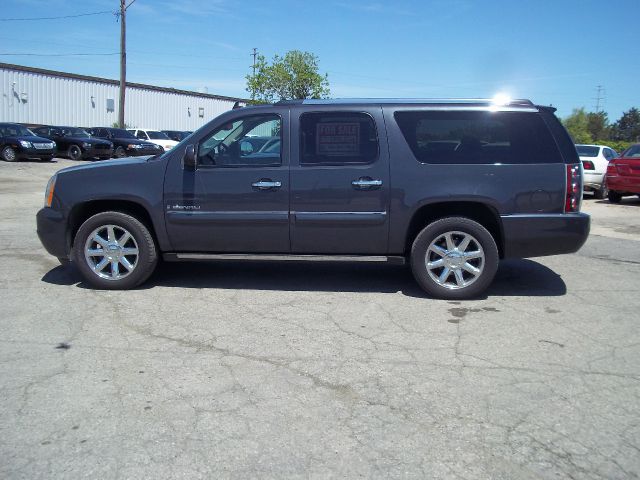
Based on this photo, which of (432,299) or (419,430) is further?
(432,299)

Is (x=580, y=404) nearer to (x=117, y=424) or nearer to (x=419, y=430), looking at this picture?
(x=419, y=430)

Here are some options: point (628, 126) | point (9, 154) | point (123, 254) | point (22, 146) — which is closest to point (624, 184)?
point (123, 254)

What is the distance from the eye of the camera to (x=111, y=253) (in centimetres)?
590

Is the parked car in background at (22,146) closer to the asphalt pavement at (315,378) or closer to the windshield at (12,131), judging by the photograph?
the windshield at (12,131)

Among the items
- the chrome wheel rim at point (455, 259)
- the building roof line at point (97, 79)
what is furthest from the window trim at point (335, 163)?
the building roof line at point (97, 79)

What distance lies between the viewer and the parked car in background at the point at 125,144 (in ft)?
86.6

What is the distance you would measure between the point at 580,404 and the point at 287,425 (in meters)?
1.75

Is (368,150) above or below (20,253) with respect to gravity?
above

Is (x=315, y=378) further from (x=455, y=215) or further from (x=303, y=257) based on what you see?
(x=455, y=215)

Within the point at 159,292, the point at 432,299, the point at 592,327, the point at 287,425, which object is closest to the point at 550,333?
the point at 592,327

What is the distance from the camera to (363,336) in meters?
4.71

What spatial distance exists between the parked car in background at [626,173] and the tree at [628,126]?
272 feet

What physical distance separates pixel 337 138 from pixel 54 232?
2.94 metres

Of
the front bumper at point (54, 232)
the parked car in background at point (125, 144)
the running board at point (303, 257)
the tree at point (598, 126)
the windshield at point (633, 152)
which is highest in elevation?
the tree at point (598, 126)
